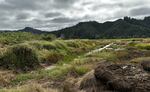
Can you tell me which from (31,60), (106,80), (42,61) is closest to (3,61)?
(31,60)

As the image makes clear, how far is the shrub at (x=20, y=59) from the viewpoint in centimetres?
1991

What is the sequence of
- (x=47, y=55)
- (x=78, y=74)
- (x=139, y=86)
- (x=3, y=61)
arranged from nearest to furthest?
1. (x=139, y=86)
2. (x=78, y=74)
3. (x=3, y=61)
4. (x=47, y=55)

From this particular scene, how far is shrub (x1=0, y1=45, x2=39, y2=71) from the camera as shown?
65.3ft

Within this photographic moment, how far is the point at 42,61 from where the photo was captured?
23.5m

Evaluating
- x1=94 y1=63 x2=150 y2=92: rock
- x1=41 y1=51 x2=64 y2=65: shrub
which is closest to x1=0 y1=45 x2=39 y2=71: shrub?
x1=41 y1=51 x2=64 y2=65: shrub

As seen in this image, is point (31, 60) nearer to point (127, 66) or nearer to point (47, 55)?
point (47, 55)

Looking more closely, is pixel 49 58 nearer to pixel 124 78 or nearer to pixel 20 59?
pixel 20 59

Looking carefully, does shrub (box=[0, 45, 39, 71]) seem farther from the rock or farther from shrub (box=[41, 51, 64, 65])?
the rock

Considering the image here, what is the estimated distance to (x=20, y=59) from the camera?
20.7 meters

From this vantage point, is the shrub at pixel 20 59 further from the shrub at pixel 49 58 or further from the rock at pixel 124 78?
the rock at pixel 124 78

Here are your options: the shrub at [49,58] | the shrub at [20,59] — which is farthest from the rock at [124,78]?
the shrub at [49,58]

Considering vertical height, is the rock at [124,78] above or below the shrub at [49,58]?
above

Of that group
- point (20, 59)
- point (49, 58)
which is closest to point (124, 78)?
point (20, 59)

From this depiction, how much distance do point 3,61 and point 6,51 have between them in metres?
1.43
